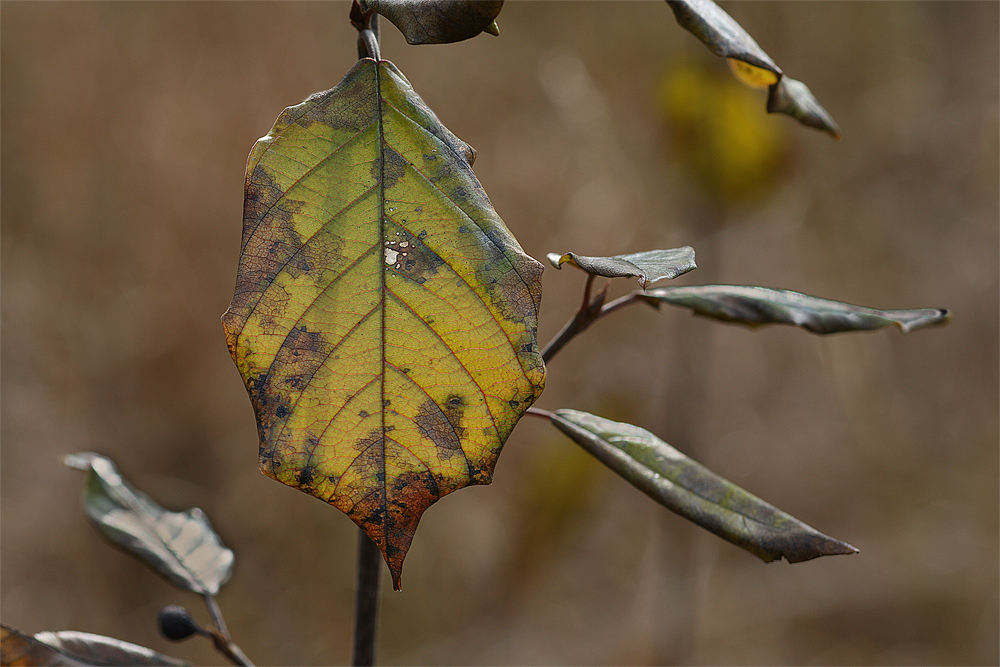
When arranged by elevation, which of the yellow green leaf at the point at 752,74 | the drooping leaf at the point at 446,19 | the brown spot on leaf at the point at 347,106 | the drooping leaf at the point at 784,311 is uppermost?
the yellow green leaf at the point at 752,74

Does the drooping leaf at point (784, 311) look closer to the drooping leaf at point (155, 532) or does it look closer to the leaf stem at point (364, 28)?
the leaf stem at point (364, 28)

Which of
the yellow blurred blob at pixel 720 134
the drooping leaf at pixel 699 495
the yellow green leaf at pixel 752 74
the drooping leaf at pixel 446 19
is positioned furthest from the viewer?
the yellow blurred blob at pixel 720 134

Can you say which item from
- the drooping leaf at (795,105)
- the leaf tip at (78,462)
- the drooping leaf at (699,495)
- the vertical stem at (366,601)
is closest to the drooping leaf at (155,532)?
the leaf tip at (78,462)

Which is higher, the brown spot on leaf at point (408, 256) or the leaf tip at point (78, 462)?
the brown spot on leaf at point (408, 256)


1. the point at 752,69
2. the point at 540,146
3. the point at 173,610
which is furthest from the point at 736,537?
the point at 540,146

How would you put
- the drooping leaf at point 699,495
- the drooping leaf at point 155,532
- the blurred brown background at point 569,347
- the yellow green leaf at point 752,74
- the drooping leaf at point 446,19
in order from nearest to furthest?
the drooping leaf at point 446,19
the drooping leaf at point 699,495
the yellow green leaf at point 752,74
the drooping leaf at point 155,532
the blurred brown background at point 569,347

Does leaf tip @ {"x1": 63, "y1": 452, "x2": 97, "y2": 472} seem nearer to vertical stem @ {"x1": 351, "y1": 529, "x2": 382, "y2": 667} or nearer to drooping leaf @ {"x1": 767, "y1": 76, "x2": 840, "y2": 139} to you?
vertical stem @ {"x1": 351, "y1": 529, "x2": 382, "y2": 667}

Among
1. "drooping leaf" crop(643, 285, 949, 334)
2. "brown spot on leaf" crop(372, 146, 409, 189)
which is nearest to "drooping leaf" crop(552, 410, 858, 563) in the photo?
"drooping leaf" crop(643, 285, 949, 334)

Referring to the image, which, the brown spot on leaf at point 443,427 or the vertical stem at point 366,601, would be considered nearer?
the brown spot on leaf at point 443,427
